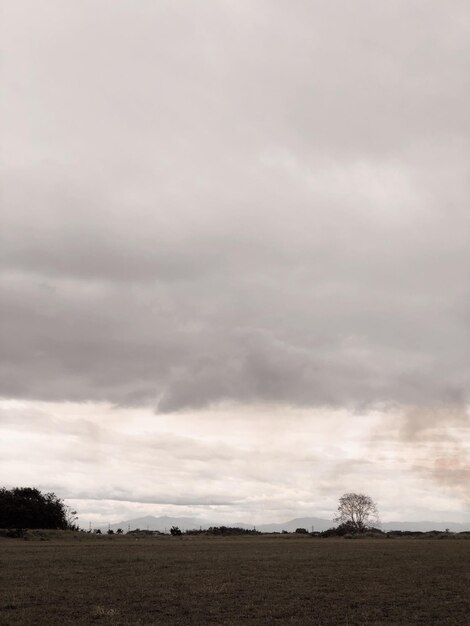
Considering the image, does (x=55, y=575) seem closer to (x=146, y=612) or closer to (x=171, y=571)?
(x=171, y=571)

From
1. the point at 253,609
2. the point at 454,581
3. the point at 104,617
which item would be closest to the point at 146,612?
the point at 104,617

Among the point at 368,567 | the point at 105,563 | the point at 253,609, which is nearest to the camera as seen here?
the point at 253,609

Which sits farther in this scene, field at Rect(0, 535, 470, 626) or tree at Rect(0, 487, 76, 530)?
tree at Rect(0, 487, 76, 530)

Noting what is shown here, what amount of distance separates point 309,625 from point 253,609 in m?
4.48

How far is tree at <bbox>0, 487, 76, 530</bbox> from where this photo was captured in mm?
153000

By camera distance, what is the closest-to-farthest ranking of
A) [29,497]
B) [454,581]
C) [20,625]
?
[20,625], [454,581], [29,497]

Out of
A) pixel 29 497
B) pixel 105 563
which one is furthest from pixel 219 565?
pixel 29 497

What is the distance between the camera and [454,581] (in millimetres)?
36625

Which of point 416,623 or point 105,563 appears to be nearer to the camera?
point 416,623

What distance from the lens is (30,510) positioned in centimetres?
15600

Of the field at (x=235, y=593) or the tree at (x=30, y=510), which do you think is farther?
the tree at (x=30, y=510)

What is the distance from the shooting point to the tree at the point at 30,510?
153 m

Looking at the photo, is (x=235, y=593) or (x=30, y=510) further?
(x=30, y=510)

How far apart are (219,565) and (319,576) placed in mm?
11003
